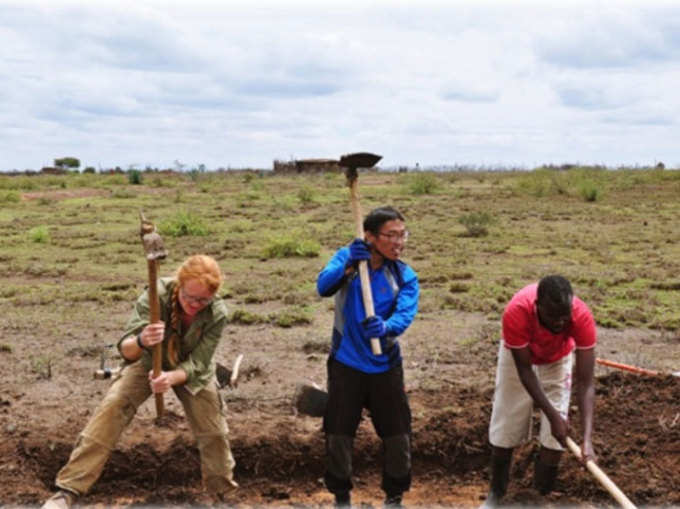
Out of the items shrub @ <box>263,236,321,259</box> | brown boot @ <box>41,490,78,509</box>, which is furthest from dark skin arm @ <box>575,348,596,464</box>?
shrub @ <box>263,236,321,259</box>

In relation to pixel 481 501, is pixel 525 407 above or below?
above

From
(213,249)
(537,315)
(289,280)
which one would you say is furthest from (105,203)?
(537,315)

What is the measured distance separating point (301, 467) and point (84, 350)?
2.95m

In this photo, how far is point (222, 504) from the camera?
4676 millimetres

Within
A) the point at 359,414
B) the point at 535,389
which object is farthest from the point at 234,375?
the point at 535,389

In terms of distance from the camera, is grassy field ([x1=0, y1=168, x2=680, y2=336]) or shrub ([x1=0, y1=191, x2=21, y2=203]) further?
shrub ([x1=0, y1=191, x2=21, y2=203])

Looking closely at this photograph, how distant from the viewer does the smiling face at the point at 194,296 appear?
12.8 ft

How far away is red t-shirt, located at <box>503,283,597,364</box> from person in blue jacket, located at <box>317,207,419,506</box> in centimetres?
48

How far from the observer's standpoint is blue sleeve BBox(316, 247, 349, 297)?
3996 mm

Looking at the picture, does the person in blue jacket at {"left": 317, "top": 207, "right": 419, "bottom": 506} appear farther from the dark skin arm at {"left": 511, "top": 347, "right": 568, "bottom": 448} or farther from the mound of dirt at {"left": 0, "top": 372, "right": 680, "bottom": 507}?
the mound of dirt at {"left": 0, "top": 372, "right": 680, "bottom": 507}

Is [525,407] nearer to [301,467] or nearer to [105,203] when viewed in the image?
[301,467]

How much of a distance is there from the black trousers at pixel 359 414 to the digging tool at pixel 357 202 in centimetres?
19

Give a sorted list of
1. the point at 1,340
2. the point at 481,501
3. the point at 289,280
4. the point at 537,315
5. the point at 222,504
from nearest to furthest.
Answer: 1. the point at 537,315
2. the point at 222,504
3. the point at 481,501
4. the point at 1,340
5. the point at 289,280

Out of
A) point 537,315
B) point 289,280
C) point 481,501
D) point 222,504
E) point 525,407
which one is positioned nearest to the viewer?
point 537,315
